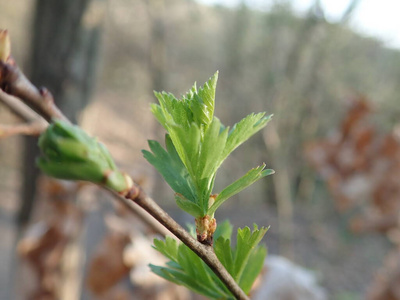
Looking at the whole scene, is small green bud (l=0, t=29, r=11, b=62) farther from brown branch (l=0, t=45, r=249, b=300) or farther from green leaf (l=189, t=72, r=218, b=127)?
green leaf (l=189, t=72, r=218, b=127)

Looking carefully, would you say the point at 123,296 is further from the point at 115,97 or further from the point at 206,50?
the point at 115,97

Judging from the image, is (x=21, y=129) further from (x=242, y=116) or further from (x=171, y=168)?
(x=242, y=116)

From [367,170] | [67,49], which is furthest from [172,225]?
[367,170]

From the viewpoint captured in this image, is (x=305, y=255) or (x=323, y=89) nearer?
(x=305, y=255)

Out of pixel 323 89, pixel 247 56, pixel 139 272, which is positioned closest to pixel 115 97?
pixel 247 56

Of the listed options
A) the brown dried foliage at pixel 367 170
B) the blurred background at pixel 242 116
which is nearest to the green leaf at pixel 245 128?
the blurred background at pixel 242 116

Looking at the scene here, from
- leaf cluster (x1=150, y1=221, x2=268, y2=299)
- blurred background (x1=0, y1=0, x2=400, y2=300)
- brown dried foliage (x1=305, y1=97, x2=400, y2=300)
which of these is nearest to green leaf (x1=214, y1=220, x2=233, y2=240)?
leaf cluster (x1=150, y1=221, x2=268, y2=299)
